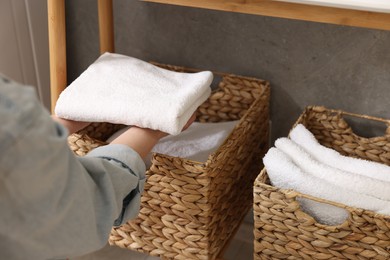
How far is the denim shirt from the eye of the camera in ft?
1.96

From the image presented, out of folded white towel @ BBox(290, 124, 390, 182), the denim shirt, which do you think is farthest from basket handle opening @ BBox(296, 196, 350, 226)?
the denim shirt

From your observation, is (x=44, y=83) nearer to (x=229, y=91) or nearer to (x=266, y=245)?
(x=229, y=91)

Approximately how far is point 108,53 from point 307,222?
55 cm

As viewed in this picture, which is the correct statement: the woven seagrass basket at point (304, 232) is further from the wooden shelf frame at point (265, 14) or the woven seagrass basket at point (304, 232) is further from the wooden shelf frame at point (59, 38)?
the wooden shelf frame at point (59, 38)

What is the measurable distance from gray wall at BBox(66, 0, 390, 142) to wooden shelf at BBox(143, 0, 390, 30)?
299 millimetres

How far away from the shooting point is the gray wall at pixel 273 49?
1218 millimetres

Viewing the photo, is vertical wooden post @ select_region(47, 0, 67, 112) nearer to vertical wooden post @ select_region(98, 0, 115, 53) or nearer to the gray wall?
vertical wooden post @ select_region(98, 0, 115, 53)

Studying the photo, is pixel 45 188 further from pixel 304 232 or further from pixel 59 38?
pixel 59 38

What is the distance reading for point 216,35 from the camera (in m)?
1.33

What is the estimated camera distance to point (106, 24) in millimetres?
1286

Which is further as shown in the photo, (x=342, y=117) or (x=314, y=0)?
(x=342, y=117)

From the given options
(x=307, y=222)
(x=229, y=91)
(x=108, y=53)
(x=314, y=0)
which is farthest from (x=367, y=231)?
(x=108, y=53)

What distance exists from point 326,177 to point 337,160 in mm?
88

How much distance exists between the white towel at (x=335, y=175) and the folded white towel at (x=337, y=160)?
0.03 metres
